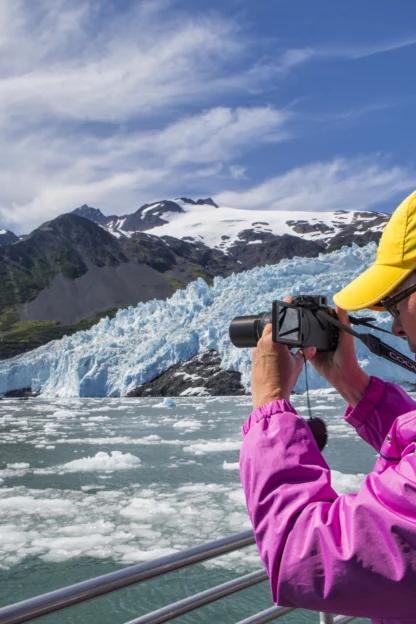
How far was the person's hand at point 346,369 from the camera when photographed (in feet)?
3.96

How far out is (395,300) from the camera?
875 millimetres

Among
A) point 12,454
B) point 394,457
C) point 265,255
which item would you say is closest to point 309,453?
point 394,457

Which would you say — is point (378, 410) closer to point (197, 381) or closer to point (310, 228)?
point (197, 381)

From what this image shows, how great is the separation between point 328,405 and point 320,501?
77.4ft

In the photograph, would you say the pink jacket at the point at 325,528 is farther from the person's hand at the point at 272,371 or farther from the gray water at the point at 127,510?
the gray water at the point at 127,510

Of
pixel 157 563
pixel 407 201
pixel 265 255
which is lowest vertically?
pixel 157 563

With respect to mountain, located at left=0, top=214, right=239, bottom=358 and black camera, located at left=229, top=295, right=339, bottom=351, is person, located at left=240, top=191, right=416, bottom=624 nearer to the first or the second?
black camera, located at left=229, top=295, right=339, bottom=351

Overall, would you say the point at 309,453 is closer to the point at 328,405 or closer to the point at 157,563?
the point at 157,563

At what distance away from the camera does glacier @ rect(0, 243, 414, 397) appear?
109ft

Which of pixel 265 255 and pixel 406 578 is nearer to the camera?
pixel 406 578

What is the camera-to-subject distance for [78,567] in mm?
6656

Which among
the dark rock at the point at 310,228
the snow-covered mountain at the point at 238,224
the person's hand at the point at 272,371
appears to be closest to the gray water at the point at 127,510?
the person's hand at the point at 272,371

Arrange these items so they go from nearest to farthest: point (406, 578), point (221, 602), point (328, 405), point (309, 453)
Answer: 1. point (406, 578)
2. point (309, 453)
3. point (221, 602)
4. point (328, 405)

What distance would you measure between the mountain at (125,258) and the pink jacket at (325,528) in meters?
72.2
